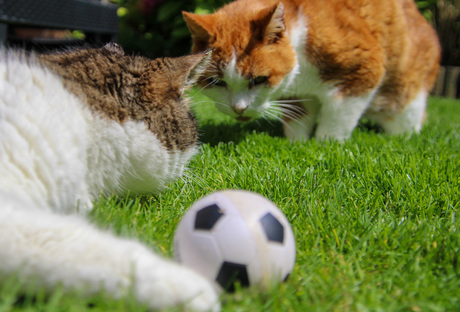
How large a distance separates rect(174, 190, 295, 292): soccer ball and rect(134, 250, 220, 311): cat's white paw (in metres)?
0.09

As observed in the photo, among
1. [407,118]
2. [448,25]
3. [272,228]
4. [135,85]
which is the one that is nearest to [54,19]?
[135,85]

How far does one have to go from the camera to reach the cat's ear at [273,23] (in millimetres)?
2393

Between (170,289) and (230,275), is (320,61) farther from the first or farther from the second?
(170,289)

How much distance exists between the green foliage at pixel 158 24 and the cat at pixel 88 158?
14.9 ft

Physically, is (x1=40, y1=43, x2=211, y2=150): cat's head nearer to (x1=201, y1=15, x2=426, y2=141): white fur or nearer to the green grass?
the green grass

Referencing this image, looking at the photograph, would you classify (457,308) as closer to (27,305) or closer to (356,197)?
(356,197)

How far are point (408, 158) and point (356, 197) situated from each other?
0.69 meters

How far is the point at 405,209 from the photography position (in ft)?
5.76

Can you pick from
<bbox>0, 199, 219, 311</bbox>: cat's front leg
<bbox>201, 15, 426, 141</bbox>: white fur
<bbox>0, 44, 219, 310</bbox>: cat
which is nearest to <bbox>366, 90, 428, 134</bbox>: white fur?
<bbox>201, 15, 426, 141</bbox>: white fur

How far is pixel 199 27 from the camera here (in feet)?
7.95

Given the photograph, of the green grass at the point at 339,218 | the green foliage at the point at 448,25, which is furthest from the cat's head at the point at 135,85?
the green foliage at the point at 448,25

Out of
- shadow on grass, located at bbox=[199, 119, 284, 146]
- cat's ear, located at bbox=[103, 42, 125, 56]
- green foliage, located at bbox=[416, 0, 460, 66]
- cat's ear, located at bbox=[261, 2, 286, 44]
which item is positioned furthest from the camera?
green foliage, located at bbox=[416, 0, 460, 66]

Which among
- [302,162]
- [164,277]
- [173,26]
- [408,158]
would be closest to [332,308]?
[164,277]

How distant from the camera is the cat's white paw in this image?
A: 0.97m
